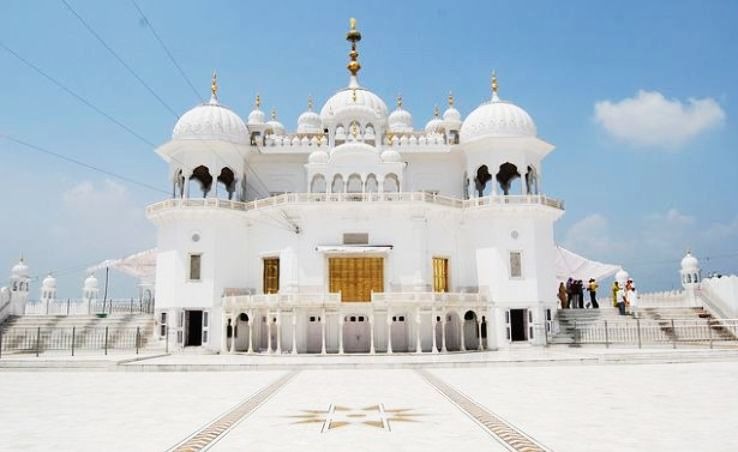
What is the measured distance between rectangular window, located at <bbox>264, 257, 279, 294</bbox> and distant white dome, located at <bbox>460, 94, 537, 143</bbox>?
12681 mm

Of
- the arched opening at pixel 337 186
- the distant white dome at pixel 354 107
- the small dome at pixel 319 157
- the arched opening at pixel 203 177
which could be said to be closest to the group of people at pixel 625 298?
the arched opening at pixel 337 186

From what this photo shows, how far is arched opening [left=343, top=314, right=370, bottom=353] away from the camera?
29156mm

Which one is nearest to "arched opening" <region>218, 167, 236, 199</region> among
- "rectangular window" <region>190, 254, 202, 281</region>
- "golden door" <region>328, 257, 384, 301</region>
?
"rectangular window" <region>190, 254, 202, 281</region>

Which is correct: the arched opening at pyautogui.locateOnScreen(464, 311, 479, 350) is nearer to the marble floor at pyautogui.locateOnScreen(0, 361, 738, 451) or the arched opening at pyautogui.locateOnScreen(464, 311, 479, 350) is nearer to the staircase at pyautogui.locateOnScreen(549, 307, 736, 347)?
the staircase at pyautogui.locateOnScreen(549, 307, 736, 347)

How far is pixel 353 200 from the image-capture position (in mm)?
30672

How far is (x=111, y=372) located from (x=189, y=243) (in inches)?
492

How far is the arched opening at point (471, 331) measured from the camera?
31.1 m

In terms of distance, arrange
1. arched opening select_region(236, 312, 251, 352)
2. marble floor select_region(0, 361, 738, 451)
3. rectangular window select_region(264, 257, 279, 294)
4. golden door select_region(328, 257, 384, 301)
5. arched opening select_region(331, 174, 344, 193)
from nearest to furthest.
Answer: marble floor select_region(0, 361, 738, 451) < golden door select_region(328, 257, 384, 301) < arched opening select_region(236, 312, 251, 352) < rectangular window select_region(264, 257, 279, 294) < arched opening select_region(331, 174, 344, 193)

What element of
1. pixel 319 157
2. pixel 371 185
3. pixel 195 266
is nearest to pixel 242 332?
pixel 195 266

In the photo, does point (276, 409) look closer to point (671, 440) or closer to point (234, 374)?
point (671, 440)

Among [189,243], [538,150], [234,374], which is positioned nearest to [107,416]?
[234,374]

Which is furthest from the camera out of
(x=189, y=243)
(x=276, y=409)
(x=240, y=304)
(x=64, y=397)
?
(x=189, y=243)

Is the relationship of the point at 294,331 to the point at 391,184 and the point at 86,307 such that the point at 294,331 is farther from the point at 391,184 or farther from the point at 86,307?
the point at 86,307

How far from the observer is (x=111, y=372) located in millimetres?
19906
